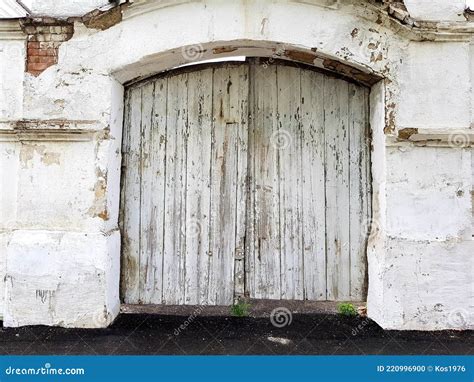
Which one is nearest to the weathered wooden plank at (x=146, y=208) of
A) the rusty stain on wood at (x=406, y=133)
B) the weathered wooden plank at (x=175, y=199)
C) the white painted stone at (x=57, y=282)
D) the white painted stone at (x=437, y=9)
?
the weathered wooden plank at (x=175, y=199)

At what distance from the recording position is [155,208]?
4.05m

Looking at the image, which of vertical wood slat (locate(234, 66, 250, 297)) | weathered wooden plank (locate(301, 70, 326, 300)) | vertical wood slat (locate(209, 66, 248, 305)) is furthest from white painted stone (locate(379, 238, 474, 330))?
vertical wood slat (locate(209, 66, 248, 305))

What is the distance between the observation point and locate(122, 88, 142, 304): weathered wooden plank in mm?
4020

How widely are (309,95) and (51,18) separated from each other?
7.94 feet

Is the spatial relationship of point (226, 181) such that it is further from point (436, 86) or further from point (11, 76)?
point (11, 76)

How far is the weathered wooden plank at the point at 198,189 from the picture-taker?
159 inches

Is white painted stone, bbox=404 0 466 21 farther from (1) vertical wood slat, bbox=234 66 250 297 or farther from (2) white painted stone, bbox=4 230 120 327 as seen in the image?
(2) white painted stone, bbox=4 230 120 327

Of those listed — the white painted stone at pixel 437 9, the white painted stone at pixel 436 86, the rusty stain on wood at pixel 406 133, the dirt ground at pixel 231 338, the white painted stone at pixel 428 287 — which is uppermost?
the white painted stone at pixel 437 9

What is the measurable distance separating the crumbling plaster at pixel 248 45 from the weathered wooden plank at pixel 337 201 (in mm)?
367

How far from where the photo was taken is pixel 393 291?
351cm

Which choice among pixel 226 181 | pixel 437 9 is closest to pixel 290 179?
pixel 226 181

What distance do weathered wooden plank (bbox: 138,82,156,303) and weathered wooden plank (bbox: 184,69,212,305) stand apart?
1.15 ft

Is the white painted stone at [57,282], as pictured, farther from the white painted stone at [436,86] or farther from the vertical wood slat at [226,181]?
the white painted stone at [436,86]

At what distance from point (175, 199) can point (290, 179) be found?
1119mm
